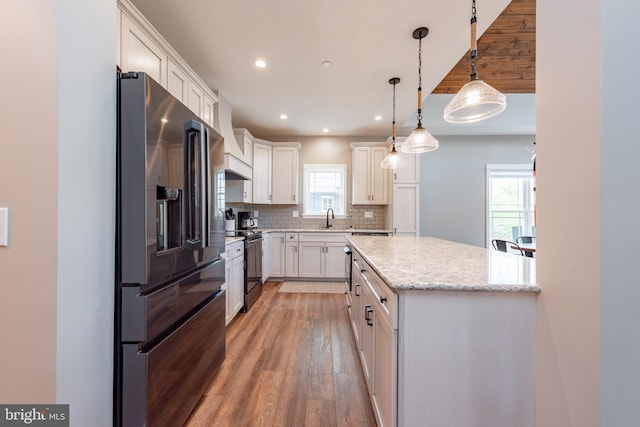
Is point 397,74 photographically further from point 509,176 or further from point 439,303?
point 509,176

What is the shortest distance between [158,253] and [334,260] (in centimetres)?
350

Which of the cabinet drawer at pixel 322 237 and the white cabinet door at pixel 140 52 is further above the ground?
the white cabinet door at pixel 140 52

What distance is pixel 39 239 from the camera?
0.78 m

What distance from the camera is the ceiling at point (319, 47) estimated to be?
190 cm

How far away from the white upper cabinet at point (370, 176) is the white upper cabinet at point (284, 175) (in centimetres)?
115

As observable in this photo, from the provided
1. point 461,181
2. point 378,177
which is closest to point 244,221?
point 378,177

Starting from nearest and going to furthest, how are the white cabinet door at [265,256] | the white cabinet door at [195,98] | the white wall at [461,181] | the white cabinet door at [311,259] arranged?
1. the white cabinet door at [195,98]
2. the white cabinet door at [265,256]
3. the white cabinet door at [311,259]
4. the white wall at [461,181]

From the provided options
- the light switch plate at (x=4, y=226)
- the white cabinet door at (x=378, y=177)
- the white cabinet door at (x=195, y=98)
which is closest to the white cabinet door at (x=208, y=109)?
the white cabinet door at (x=195, y=98)

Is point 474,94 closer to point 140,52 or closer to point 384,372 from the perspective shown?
point 384,372

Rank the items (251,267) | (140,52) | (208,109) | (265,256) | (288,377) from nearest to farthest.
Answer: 1. (140,52)
2. (288,377)
3. (208,109)
4. (251,267)
5. (265,256)

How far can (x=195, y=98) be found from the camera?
246 centimetres

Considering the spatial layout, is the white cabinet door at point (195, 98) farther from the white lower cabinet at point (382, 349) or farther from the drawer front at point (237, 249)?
the white lower cabinet at point (382, 349)

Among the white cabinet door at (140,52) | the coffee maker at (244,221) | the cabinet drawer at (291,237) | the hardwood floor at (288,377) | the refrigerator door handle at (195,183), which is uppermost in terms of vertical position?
the white cabinet door at (140,52)

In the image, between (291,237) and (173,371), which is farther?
(291,237)
